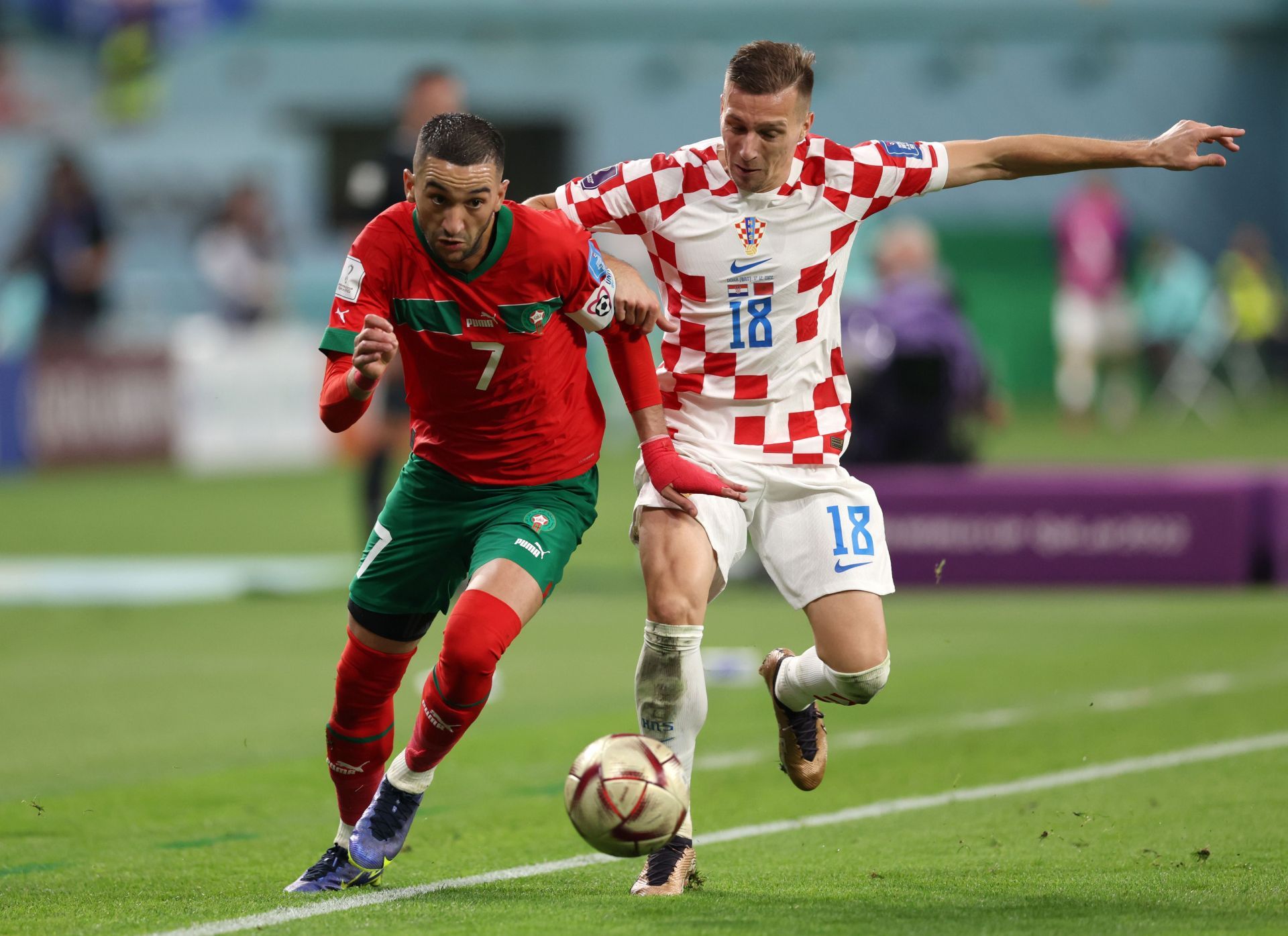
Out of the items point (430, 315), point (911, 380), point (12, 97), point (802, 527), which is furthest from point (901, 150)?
point (12, 97)

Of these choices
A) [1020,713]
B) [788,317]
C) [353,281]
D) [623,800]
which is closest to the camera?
[623,800]

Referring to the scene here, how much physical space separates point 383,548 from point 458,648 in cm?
49

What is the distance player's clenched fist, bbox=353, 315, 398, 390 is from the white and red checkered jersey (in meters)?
1.10

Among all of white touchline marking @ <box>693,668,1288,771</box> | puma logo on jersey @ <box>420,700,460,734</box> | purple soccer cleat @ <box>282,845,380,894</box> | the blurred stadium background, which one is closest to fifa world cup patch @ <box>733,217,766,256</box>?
puma logo on jersey @ <box>420,700,460,734</box>

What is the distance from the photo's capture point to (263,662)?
10.4 m

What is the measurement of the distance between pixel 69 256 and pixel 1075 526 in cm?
1158

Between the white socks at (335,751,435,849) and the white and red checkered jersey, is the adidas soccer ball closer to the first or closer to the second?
the white socks at (335,751,435,849)

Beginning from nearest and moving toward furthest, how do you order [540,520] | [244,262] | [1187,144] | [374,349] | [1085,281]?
[374,349], [540,520], [1187,144], [244,262], [1085,281]

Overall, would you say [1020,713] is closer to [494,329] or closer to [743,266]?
[743,266]

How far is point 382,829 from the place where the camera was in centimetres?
566

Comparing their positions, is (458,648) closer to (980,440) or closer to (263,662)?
(263,662)

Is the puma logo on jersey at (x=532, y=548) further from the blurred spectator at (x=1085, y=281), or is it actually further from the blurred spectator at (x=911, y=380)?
the blurred spectator at (x=1085, y=281)

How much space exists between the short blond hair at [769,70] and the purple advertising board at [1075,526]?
21.5 feet

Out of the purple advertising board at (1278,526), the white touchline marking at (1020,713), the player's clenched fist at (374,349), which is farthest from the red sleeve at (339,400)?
the purple advertising board at (1278,526)
